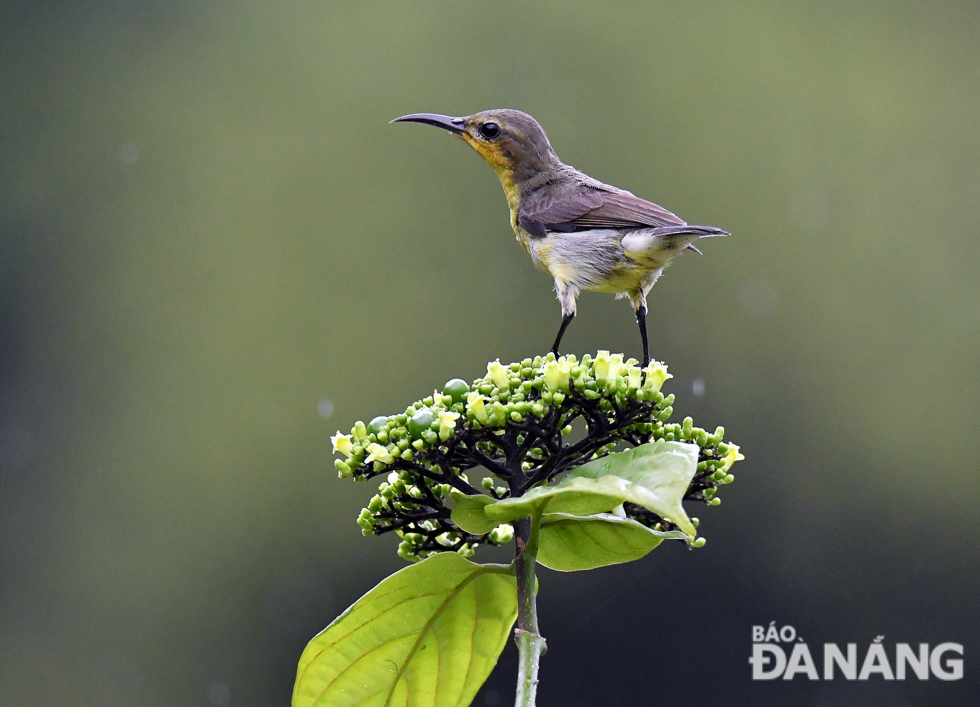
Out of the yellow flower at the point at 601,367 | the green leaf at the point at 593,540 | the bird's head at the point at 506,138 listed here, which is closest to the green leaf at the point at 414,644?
the green leaf at the point at 593,540

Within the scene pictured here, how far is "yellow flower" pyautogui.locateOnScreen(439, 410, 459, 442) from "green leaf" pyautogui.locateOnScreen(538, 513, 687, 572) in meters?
0.23

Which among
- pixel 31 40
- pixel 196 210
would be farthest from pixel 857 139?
pixel 31 40

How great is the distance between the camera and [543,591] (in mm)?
8875

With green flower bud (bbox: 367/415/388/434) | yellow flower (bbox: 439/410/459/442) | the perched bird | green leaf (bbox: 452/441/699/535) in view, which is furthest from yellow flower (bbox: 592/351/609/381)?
the perched bird

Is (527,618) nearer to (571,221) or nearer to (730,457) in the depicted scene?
(730,457)

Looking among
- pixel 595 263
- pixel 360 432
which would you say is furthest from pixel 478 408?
pixel 595 263

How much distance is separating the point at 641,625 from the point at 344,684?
732cm

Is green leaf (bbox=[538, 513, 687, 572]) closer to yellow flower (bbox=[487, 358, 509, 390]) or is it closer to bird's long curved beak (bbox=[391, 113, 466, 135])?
yellow flower (bbox=[487, 358, 509, 390])

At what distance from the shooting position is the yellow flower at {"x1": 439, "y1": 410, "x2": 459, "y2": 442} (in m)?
1.74

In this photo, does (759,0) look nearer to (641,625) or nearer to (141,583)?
(641,625)

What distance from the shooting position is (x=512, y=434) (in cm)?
183

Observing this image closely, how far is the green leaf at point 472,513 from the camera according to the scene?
178cm

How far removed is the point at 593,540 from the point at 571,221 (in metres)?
0.84

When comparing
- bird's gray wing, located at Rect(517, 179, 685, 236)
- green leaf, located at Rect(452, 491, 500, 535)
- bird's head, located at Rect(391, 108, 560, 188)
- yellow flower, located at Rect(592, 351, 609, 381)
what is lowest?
green leaf, located at Rect(452, 491, 500, 535)
